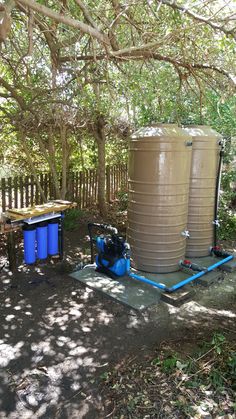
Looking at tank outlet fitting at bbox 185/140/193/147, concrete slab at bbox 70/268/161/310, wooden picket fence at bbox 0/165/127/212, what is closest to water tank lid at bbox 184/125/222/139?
tank outlet fitting at bbox 185/140/193/147

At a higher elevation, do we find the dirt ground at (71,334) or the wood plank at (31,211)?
the wood plank at (31,211)

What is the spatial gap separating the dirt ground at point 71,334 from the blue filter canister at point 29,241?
35 cm

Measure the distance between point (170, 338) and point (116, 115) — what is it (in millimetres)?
5710

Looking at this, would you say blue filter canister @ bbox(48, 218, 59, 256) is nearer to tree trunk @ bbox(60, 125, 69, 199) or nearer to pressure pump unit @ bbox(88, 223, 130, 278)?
pressure pump unit @ bbox(88, 223, 130, 278)

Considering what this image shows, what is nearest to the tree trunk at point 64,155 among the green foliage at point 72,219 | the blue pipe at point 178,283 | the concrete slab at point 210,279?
the green foliage at point 72,219

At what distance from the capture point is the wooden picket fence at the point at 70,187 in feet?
22.2

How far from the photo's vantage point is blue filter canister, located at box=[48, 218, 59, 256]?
4832 millimetres

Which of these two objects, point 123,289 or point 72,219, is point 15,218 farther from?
point 72,219

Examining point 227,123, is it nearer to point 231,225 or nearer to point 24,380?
point 231,225

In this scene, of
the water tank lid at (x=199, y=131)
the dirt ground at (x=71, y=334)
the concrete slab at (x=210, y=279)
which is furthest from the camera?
the water tank lid at (x=199, y=131)

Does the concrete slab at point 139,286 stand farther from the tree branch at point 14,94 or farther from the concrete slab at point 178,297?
the tree branch at point 14,94

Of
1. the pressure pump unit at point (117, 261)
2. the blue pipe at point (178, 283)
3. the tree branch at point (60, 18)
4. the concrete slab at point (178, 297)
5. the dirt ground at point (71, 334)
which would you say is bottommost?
the dirt ground at point (71, 334)

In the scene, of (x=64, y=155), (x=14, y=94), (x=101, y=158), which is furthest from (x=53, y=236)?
(x=101, y=158)

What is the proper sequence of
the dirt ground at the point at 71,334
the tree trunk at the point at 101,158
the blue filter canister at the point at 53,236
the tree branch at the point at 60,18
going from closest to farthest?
the tree branch at the point at 60,18
the dirt ground at the point at 71,334
the blue filter canister at the point at 53,236
the tree trunk at the point at 101,158
